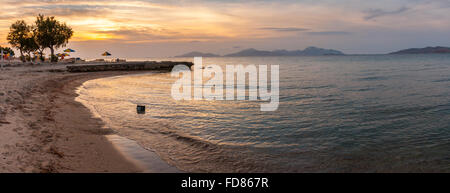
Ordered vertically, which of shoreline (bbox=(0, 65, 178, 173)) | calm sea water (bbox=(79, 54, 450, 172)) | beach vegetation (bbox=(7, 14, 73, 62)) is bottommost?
calm sea water (bbox=(79, 54, 450, 172))

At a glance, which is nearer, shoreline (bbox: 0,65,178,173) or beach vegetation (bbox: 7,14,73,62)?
shoreline (bbox: 0,65,178,173)

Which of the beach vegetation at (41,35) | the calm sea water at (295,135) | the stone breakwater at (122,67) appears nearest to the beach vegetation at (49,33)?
the beach vegetation at (41,35)

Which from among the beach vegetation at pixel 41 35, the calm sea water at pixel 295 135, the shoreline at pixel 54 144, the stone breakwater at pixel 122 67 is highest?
the beach vegetation at pixel 41 35

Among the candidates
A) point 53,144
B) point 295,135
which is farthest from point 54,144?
point 295,135

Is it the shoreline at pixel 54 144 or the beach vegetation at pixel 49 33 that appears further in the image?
the beach vegetation at pixel 49 33

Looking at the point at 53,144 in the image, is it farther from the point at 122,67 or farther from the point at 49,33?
the point at 49,33

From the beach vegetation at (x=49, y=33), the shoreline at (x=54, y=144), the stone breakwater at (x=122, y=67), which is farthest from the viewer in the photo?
the beach vegetation at (x=49, y=33)

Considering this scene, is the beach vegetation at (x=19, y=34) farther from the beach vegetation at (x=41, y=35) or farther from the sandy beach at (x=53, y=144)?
the sandy beach at (x=53, y=144)

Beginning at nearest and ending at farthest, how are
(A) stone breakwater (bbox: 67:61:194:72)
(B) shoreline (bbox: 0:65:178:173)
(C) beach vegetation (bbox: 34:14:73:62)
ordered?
(B) shoreline (bbox: 0:65:178:173), (A) stone breakwater (bbox: 67:61:194:72), (C) beach vegetation (bbox: 34:14:73:62)

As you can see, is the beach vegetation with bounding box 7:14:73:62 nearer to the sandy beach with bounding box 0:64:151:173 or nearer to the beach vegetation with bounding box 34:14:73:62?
the beach vegetation with bounding box 34:14:73:62

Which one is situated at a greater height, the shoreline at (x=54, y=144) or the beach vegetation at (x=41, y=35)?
the beach vegetation at (x=41, y=35)

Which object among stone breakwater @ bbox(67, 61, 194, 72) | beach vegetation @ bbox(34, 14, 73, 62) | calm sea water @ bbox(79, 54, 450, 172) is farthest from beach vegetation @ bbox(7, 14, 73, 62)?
calm sea water @ bbox(79, 54, 450, 172)
